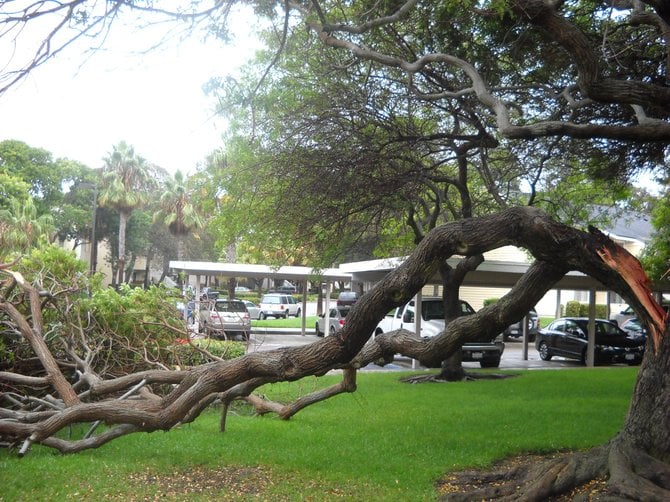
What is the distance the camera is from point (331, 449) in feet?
28.6

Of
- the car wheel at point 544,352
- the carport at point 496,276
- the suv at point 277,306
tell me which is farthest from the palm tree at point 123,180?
the car wheel at point 544,352

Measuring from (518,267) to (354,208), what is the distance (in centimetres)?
923

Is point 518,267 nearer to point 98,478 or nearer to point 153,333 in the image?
point 153,333

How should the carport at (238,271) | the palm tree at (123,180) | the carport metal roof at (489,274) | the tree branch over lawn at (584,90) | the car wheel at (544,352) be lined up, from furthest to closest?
the palm tree at (123,180)
the car wheel at (544,352)
the carport at (238,271)
the carport metal roof at (489,274)
the tree branch over lawn at (584,90)

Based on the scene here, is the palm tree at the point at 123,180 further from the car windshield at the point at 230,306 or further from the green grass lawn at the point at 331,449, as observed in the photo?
the green grass lawn at the point at 331,449

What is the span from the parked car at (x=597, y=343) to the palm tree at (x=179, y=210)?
27.9m

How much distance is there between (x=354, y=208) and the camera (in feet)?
41.8

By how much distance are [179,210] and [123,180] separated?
4.16 meters

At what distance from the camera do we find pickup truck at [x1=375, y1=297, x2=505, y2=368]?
20500mm

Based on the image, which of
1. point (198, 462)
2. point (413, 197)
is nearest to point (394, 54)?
point (413, 197)

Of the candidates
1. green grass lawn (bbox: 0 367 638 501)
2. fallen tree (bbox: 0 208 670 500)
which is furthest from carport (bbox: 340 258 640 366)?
fallen tree (bbox: 0 208 670 500)

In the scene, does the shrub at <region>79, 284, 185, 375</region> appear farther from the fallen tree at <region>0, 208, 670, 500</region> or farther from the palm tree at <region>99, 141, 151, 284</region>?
the palm tree at <region>99, 141, 151, 284</region>

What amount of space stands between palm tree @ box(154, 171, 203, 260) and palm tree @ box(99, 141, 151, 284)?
183 centimetres

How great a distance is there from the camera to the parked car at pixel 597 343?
77.8 ft
